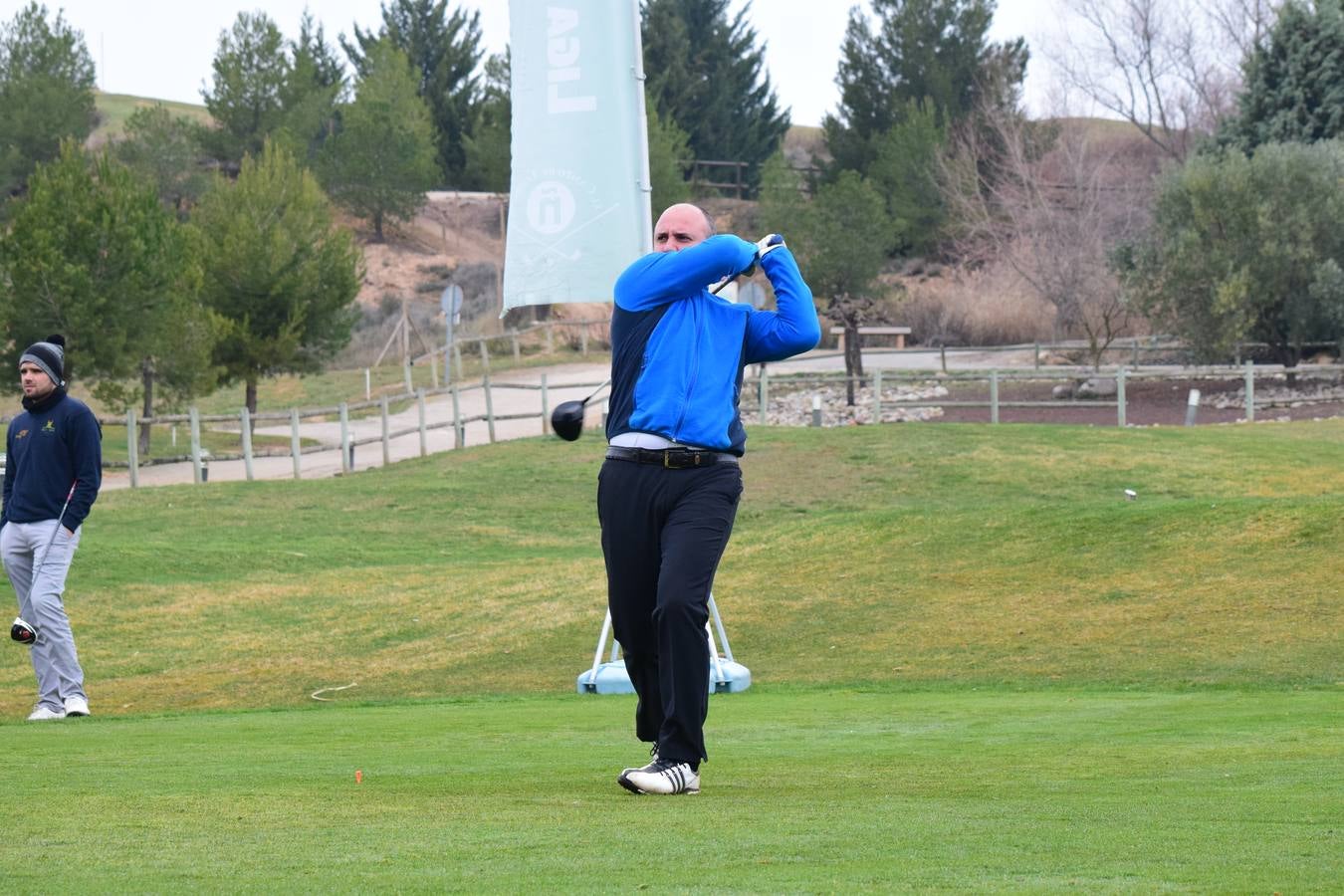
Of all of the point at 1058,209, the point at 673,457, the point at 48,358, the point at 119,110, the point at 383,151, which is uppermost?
the point at 119,110

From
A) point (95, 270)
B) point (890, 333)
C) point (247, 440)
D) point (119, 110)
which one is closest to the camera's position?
point (247, 440)

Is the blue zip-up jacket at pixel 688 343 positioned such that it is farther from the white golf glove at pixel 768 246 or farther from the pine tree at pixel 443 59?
the pine tree at pixel 443 59

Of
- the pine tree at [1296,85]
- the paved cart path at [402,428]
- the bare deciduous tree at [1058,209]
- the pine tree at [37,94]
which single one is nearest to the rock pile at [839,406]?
the paved cart path at [402,428]

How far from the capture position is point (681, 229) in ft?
21.1

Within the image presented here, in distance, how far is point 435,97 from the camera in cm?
8844

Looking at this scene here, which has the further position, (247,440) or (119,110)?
(119,110)

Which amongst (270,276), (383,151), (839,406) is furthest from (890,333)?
(270,276)

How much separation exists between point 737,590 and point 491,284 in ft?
203

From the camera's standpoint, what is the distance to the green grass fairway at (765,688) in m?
4.35

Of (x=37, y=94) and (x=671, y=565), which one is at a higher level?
(x=37, y=94)

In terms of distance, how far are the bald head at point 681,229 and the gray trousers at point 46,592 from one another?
18.2 ft

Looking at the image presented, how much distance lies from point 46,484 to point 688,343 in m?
5.77

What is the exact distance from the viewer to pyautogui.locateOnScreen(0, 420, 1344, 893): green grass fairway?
4352 millimetres

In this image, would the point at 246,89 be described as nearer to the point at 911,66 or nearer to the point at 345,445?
the point at 911,66
